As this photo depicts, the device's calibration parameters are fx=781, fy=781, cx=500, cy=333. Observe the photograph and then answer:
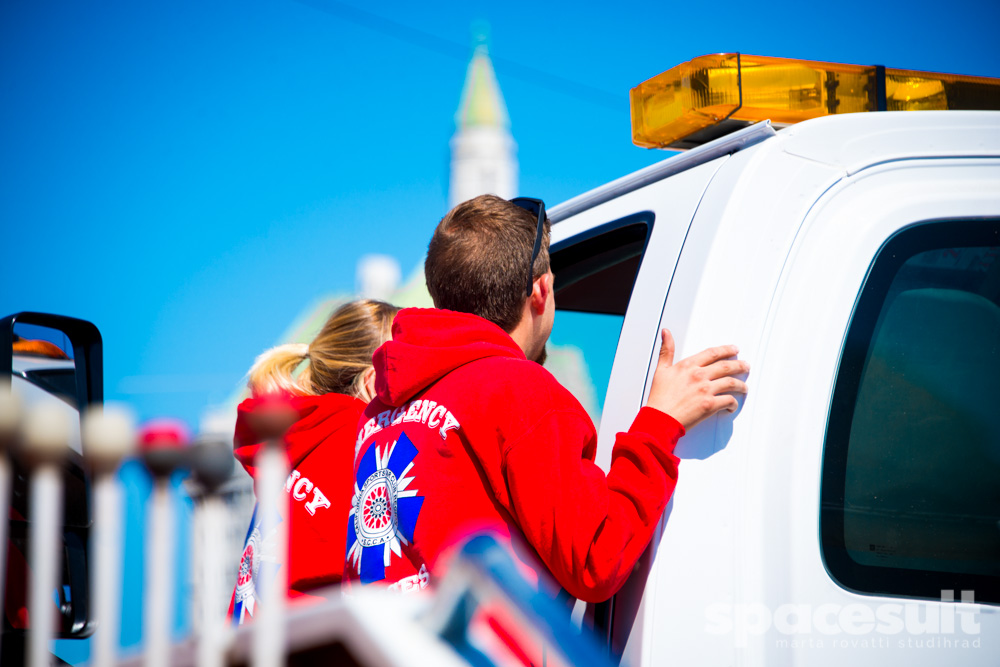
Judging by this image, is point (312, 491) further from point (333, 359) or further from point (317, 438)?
point (333, 359)

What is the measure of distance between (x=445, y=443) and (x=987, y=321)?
1.16m

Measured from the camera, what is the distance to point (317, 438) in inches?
86.9

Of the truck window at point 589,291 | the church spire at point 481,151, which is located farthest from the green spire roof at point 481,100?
the truck window at point 589,291

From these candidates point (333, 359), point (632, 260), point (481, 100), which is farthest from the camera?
→ point (481, 100)

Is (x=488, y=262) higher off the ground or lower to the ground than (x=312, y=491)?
higher

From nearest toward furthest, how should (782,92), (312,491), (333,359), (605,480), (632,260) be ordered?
(605,480) < (782,92) < (312,491) < (333,359) < (632,260)

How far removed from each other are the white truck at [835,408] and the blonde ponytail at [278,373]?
116 cm

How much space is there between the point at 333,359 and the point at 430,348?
94cm

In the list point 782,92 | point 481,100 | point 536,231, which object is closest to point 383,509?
point 536,231

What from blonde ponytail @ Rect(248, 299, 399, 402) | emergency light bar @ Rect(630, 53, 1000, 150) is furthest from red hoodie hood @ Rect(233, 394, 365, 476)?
emergency light bar @ Rect(630, 53, 1000, 150)

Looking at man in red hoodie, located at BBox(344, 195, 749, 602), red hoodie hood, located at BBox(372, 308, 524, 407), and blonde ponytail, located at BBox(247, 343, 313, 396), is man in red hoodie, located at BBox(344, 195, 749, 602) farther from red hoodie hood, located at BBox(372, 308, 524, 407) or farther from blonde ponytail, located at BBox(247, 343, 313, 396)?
blonde ponytail, located at BBox(247, 343, 313, 396)

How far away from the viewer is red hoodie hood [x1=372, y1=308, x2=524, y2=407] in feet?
5.47

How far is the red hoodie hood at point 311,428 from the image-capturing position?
7.15ft

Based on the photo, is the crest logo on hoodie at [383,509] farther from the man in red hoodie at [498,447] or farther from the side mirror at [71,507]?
the side mirror at [71,507]
